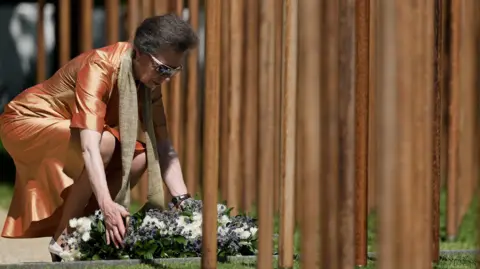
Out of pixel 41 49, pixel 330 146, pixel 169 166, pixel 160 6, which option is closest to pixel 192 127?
pixel 160 6

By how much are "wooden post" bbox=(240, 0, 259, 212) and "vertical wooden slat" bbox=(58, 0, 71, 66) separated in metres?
1.05

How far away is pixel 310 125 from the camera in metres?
2.97

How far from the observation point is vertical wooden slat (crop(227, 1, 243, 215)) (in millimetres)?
6199

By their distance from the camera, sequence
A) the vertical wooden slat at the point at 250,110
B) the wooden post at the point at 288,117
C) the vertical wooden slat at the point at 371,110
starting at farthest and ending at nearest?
1. the vertical wooden slat at the point at 371,110
2. the vertical wooden slat at the point at 250,110
3. the wooden post at the point at 288,117

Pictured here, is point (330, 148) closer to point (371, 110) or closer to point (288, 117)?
point (288, 117)

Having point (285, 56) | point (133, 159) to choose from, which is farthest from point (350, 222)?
point (133, 159)

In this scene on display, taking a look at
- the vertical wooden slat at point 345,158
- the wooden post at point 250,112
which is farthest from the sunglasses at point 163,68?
the wooden post at point 250,112

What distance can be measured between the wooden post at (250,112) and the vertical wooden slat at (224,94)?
0.10 meters

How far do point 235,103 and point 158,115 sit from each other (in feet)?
4.51

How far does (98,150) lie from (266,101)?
1.14 m

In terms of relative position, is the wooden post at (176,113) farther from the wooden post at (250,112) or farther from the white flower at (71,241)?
the white flower at (71,241)

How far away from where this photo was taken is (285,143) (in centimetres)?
396

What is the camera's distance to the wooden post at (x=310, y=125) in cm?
297

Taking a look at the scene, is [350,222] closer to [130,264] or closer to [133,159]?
[130,264]
